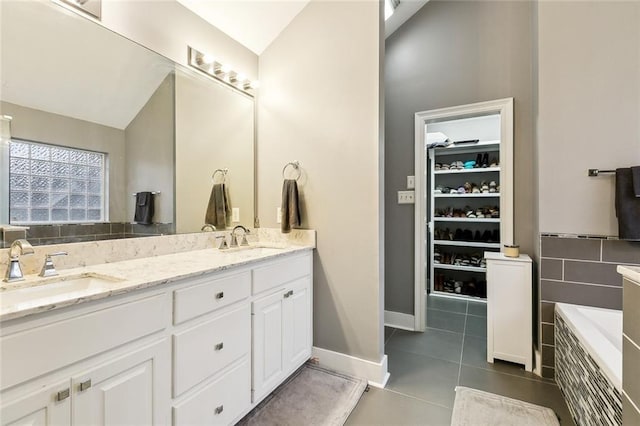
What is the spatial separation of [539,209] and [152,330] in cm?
239

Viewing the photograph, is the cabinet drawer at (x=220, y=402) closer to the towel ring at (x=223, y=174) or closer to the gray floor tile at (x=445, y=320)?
the towel ring at (x=223, y=174)

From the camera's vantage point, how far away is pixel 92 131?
57.5 inches

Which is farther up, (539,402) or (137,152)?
(137,152)

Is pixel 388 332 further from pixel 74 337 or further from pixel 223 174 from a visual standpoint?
pixel 74 337

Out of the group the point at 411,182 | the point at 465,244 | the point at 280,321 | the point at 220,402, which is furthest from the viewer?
the point at 465,244

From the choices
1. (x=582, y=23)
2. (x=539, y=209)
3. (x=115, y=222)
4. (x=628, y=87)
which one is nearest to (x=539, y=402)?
(x=539, y=209)

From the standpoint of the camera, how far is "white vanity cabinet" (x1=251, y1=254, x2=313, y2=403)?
5.24 feet

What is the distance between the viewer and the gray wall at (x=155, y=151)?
5.26ft

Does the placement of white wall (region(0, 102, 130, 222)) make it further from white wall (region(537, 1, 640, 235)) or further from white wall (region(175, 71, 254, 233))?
white wall (region(537, 1, 640, 235))

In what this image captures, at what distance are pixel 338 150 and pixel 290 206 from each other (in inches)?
21.1

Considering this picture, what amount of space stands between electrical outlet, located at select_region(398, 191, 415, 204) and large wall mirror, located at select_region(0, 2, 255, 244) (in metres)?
1.77

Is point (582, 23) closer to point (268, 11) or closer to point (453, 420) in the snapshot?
point (268, 11)

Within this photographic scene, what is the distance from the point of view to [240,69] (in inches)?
89.7

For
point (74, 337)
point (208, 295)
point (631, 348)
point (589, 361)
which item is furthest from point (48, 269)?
point (589, 361)
